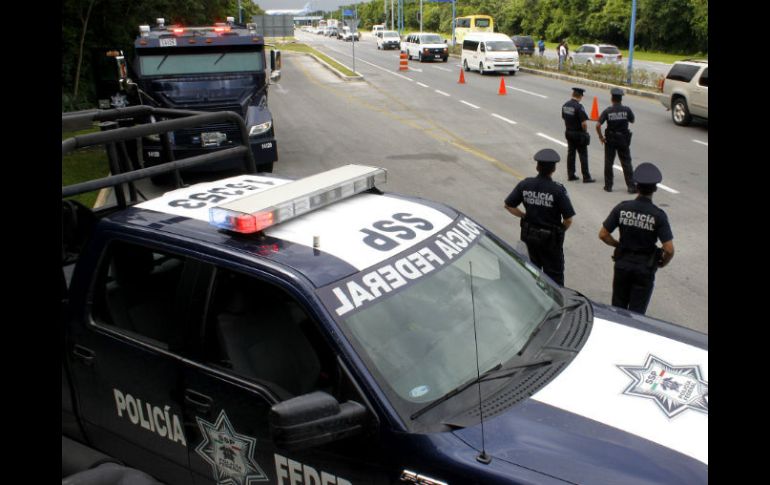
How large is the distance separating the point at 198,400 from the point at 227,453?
27cm

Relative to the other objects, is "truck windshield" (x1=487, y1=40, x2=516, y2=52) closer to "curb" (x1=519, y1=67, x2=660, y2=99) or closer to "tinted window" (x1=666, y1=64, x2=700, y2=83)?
"curb" (x1=519, y1=67, x2=660, y2=99)

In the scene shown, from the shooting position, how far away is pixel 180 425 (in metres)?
3.40

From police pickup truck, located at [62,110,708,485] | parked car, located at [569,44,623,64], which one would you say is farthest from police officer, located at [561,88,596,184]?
parked car, located at [569,44,623,64]

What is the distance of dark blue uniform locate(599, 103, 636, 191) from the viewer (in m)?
12.0

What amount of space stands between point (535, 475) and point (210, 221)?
185cm

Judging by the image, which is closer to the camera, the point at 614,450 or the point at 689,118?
the point at 614,450

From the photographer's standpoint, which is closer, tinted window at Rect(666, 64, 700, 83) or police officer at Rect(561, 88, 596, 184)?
police officer at Rect(561, 88, 596, 184)

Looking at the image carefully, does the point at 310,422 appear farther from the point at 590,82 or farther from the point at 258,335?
the point at 590,82

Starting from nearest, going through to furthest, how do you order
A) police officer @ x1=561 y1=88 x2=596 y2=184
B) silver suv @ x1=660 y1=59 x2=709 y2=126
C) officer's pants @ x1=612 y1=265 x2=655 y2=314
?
officer's pants @ x1=612 y1=265 x2=655 y2=314 → police officer @ x1=561 y1=88 x2=596 y2=184 → silver suv @ x1=660 y1=59 x2=709 y2=126

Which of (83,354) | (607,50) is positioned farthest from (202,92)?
→ (607,50)

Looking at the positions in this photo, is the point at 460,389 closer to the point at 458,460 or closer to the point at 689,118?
the point at 458,460

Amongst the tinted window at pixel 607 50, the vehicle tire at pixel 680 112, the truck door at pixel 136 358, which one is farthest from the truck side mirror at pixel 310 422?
the tinted window at pixel 607 50

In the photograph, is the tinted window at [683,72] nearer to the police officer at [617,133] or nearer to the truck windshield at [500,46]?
the police officer at [617,133]

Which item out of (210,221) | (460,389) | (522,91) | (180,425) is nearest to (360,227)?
(210,221)
